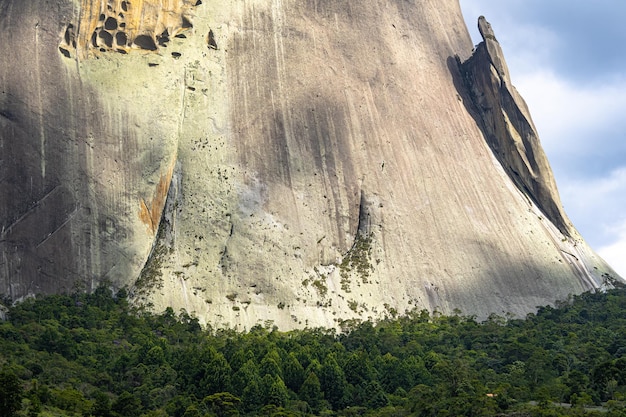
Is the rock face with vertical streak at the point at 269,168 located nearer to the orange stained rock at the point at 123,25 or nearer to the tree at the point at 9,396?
the orange stained rock at the point at 123,25

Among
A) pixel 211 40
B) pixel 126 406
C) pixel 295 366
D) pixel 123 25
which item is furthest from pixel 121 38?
pixel 126 406

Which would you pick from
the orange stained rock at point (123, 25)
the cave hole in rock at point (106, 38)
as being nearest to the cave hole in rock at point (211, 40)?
the orange stained rock at point (123, 25)

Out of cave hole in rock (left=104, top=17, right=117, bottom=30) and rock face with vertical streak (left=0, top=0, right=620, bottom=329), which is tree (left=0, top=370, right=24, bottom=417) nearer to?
rock face with vertical streak (left=0, top=0, right=620, bottom=329)

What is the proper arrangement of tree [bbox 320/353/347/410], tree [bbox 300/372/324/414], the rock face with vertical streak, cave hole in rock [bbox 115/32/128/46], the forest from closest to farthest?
the forest → tree [bbox 300/372/324/414] → tree [bbox 320/353/347/410] → the rock face with vertical streak → cave hole in rock [bbox 115/32/128/46]

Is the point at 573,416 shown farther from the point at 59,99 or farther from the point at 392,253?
the point at 59,99

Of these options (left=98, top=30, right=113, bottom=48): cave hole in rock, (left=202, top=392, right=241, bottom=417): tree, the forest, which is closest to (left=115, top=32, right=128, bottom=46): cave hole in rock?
(left=98, top=30, right=113, bottom=48): cave hole in rock

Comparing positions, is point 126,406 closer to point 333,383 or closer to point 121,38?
point 333,383
